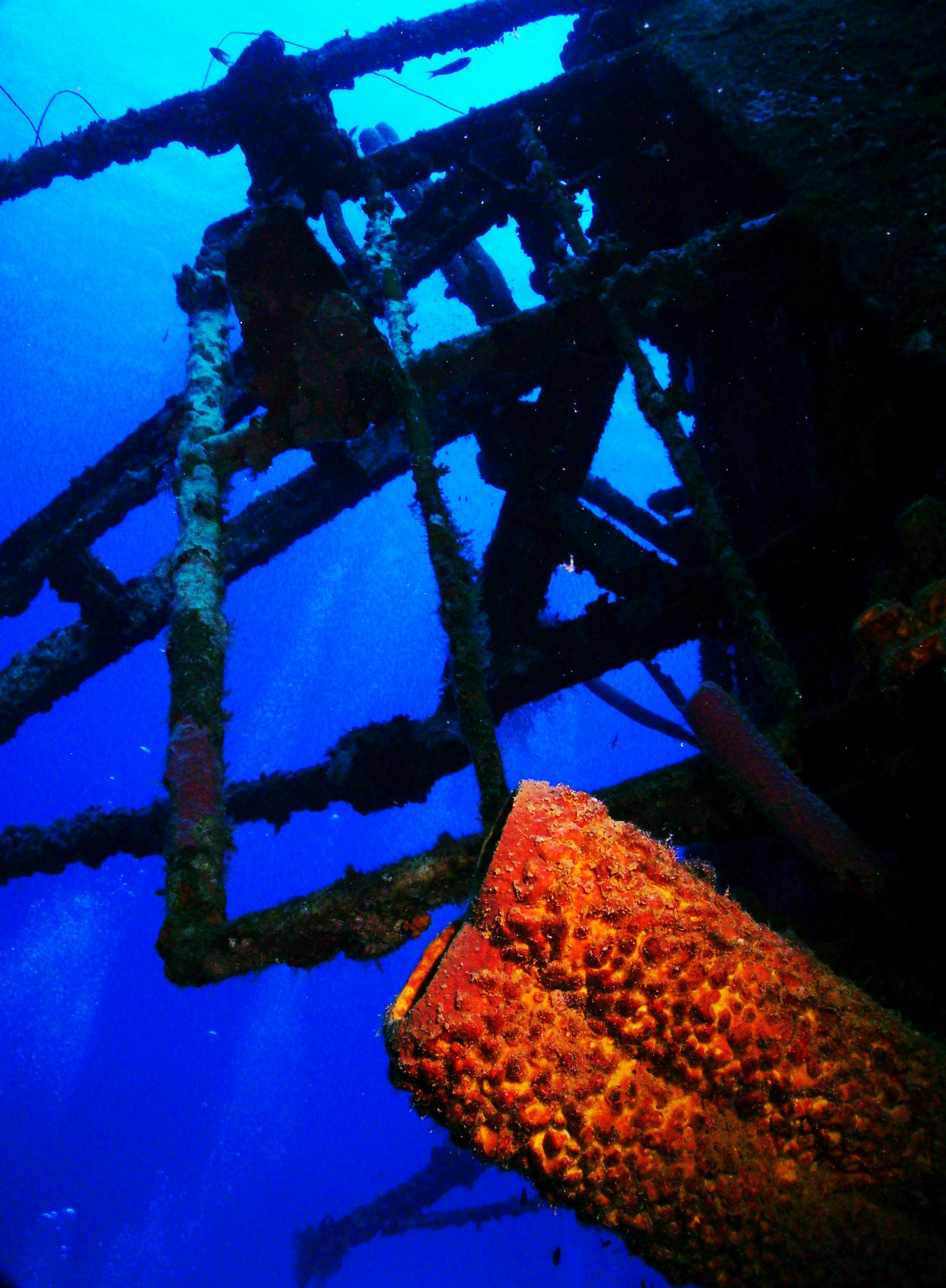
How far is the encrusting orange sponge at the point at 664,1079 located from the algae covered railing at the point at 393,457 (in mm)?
591

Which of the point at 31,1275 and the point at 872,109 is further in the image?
the point at 31,1275

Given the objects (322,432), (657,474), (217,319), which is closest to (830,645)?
(322,432)

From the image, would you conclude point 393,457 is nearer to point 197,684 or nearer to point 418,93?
point 418,93

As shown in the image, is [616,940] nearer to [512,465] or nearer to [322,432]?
[322,432]

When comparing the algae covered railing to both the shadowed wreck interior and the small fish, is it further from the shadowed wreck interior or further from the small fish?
the small fish

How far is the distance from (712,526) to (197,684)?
198 centimetres

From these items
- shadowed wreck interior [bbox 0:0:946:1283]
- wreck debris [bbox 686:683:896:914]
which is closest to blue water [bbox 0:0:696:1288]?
shadowed wreck interior [bbox 0:0:946:1283]

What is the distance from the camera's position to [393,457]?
16.9ft

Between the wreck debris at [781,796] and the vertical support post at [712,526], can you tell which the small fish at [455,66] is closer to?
the vertical support post at [712,526]

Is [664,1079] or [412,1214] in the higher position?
[412,1214]

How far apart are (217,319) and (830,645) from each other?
4067mm

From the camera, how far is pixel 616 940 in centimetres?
91

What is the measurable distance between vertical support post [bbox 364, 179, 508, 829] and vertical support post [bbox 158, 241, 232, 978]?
2.62 ft

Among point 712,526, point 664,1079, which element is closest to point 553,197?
point 712,526
